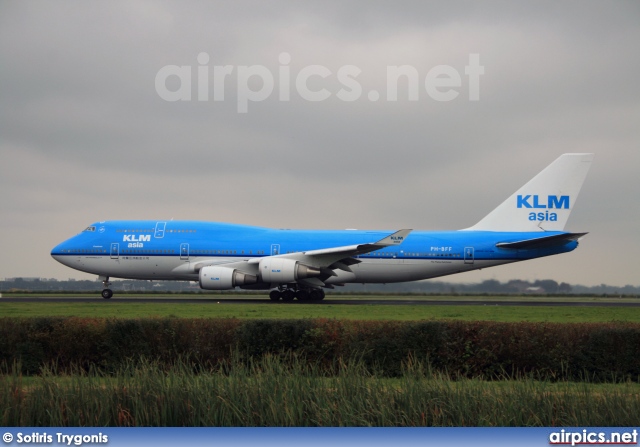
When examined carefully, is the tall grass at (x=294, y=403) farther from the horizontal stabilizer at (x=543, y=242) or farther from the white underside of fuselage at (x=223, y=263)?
the white underside of fuselage at (x=223, y=263)

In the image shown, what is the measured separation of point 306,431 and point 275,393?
2535 millimetres

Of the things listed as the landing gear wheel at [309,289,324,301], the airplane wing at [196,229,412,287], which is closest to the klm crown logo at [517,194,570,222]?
the airplane wing at [196,229,412,287]

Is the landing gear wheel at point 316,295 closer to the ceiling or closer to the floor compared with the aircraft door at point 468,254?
closer to the floor

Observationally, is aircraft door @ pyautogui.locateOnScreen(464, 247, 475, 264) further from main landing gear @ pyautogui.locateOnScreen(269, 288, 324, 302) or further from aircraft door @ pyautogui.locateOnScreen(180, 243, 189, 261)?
aircraft door @ pyautogui.locateOnScreen(180, 243, 189, 261)

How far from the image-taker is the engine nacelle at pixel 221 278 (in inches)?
1389

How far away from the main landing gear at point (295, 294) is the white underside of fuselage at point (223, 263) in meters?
1.41

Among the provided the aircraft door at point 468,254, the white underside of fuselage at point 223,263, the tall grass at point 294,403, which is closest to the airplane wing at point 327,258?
the white underside of fuselage at point 223,263

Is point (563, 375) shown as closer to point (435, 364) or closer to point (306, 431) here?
point (435, 364)

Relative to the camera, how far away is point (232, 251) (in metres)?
38.5

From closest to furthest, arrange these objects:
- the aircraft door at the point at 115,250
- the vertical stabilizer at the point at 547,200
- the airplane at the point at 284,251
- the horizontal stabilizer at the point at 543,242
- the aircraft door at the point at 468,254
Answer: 1. the horizontal stabilizer at the point at 543,242
2. the airplane at the point at 284,251
3. the aircraft door at the point at 115,250
4. the aircraft door at the point at 468,254
5. the vertical stabilizer at the point at 547,200

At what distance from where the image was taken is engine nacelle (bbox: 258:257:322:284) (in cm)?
3512

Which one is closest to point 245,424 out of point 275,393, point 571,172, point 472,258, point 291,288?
point 275,393

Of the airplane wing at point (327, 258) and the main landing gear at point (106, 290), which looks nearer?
the airplane wing at point (327, 258)

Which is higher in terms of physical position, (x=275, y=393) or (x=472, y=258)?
(x=472, y=258)
